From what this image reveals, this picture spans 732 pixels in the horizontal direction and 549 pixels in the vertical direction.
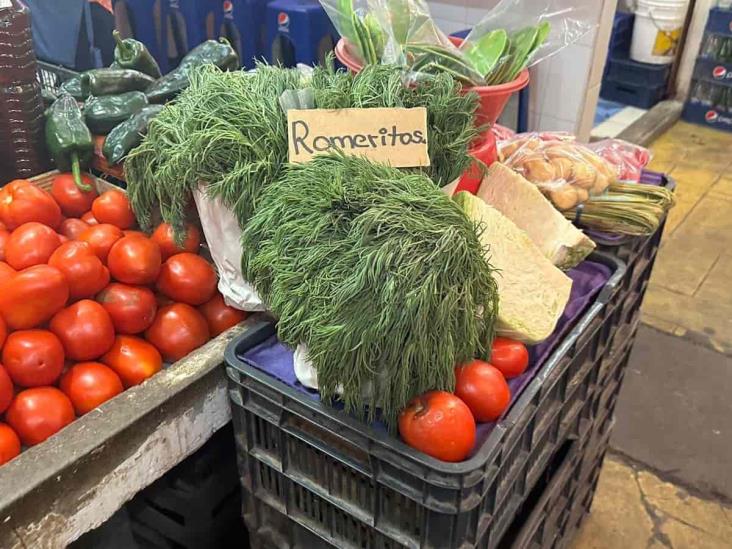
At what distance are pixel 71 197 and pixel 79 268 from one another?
41 centimetres

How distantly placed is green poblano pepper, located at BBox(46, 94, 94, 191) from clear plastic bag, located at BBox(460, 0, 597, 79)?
907 mm

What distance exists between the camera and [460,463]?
845mm

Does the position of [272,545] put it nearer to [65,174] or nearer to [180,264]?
[180,264]

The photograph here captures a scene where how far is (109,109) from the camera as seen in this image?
1.70 m

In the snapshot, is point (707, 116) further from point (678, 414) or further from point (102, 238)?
point (102, 238)

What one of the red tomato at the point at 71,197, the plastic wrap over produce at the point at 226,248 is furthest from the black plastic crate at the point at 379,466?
the red tomato at the point at 71,197

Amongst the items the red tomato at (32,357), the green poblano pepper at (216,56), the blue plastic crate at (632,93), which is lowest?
the blue plastic crate at (632,93)

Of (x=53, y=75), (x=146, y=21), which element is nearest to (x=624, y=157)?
(x=53, y=75)

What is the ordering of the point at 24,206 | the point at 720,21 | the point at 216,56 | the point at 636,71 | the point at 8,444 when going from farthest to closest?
the point at 636,71, the point at 720,21, the point at 216,56, the point at 24,206, the point at 8,444

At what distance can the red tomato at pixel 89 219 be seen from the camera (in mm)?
1479

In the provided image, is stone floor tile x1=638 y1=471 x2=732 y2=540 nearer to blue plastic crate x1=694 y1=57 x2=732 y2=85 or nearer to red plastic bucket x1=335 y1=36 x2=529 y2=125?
red plastic bucket x1=335 y1=36 x2=529 y2=125

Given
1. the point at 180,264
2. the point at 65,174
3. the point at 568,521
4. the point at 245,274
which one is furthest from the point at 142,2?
the point at 568,521

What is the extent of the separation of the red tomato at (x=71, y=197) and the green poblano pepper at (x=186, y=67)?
1.27 feet

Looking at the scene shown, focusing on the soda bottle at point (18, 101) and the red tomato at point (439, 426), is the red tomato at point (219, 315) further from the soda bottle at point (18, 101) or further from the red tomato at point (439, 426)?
the soda bottle at point (18, 101)
